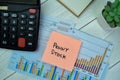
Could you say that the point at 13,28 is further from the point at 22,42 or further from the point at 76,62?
the point at 76,62

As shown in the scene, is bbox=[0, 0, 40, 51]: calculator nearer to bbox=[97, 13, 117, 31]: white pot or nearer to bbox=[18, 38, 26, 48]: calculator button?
bbox=[18, 38, 26, 48]: calculator button

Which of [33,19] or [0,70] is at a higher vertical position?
[33,19]

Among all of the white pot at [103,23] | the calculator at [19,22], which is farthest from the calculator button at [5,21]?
the white pot at [103,23]

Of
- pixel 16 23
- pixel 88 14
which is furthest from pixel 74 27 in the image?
pixel 16 23

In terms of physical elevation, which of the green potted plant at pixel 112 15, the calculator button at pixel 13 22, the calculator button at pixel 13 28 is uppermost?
the green potted plant at pixel 112 15

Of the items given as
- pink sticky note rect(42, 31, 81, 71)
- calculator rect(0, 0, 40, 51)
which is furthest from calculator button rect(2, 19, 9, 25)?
pink sticky note rect(42, 31, 81, 71)

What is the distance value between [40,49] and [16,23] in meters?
0.10

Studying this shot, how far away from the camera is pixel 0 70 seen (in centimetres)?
69

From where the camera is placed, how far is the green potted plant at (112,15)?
0.61 metres

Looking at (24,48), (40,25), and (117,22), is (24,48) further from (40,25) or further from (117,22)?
(117,22)

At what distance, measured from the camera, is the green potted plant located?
61 centimetres

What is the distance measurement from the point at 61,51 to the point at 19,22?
13 cm

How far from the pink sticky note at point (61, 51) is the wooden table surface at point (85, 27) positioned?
0.15 ft

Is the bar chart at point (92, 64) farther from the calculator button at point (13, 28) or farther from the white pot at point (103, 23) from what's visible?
the calculator button at point (13, 28)
